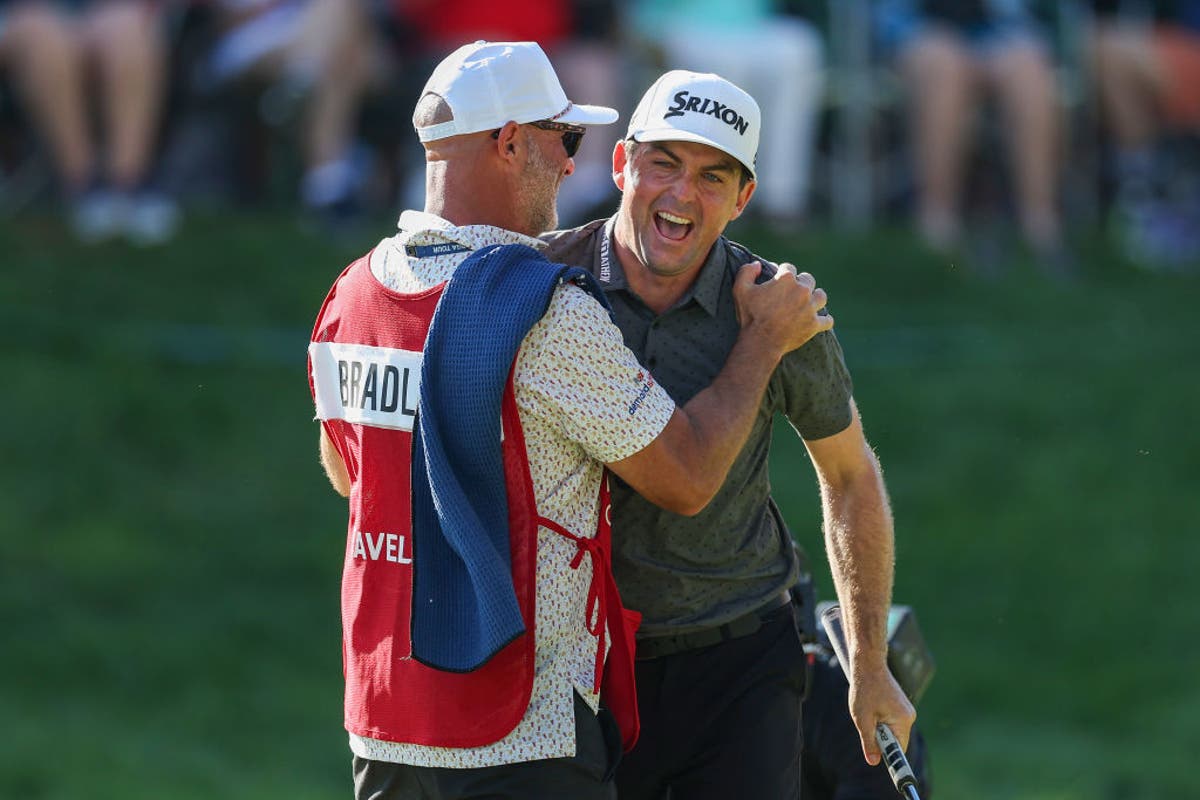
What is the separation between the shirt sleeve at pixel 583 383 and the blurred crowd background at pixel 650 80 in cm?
688

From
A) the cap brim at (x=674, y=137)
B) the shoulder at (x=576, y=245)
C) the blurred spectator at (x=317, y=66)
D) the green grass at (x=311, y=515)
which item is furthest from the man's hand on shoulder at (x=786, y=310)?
the blurred spectator at (x=317, y=66)

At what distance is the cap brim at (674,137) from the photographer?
4.42 metres

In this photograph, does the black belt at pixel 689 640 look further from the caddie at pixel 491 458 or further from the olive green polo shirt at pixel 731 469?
the caddie at pixel 491 458

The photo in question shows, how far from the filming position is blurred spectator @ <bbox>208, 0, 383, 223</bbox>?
1120 cm

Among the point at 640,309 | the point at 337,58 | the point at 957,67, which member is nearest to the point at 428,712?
the point at 640,309

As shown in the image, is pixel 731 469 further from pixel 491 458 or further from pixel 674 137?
pixel 491 458

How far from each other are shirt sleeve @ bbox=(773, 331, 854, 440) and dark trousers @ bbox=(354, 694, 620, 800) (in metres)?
0.89

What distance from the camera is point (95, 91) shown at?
11102mm

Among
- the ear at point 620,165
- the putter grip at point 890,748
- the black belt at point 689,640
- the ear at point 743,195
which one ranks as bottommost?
the putter grip at point 890,748

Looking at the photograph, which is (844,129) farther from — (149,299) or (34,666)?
(34,666)

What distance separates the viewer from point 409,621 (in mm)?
3857

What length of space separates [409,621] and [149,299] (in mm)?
7079

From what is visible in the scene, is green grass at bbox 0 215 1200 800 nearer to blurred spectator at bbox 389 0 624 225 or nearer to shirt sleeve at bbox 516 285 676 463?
blurred spectator at bbox 389 0 624 225

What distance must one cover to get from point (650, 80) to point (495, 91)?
309 inches
